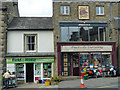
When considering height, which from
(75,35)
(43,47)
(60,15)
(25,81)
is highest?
(60,15)

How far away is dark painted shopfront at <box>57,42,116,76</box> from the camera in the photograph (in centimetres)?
1930

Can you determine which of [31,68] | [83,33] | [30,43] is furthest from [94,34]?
[31,68]

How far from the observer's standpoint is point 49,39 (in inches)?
800

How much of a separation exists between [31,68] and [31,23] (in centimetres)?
521

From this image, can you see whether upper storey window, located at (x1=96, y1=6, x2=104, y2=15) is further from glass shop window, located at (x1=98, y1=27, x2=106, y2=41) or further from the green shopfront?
the green shopfront

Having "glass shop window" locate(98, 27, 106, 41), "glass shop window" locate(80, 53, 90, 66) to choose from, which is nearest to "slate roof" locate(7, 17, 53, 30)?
"glass shop window" locate(80, 53, 90, 66)

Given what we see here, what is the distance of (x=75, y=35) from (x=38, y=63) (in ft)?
16.2

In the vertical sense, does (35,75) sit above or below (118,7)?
below

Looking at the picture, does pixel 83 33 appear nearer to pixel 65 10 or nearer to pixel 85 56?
pixel 85 56

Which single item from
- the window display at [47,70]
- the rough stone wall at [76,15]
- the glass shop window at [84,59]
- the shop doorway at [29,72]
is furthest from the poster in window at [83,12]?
the shop doorway at [29,72]

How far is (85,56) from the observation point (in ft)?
63.9

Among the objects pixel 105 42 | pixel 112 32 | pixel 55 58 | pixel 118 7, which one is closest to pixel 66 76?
pixel 55 58

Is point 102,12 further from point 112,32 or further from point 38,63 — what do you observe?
point 38,63

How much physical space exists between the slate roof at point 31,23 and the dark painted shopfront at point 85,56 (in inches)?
136
